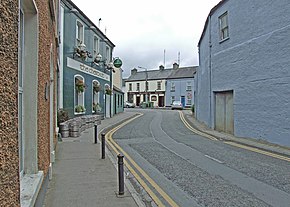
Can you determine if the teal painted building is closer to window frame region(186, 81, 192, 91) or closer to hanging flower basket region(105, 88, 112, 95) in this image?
hanging flower basket region(105, 88, 112, 95)

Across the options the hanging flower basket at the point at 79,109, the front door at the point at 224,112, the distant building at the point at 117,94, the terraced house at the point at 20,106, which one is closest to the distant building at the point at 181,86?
the distant building at the point at 117,94

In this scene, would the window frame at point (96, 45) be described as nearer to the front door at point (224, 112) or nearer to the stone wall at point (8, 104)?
the front door at point (224, 112)

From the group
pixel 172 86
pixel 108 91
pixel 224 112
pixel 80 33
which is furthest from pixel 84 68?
pixel 172 86

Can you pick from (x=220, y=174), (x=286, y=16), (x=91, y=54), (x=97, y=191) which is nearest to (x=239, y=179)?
(x=220, y=174)

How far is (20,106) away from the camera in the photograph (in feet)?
14.8

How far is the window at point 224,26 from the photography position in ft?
60.5

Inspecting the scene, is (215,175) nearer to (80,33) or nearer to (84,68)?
(84,68)

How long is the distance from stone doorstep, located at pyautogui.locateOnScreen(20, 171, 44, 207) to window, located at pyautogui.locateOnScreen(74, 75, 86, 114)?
604 inches

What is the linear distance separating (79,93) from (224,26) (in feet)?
33.3

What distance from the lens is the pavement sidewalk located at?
5820 millimetres

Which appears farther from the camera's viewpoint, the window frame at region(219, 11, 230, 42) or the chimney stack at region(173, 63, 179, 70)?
the chimney stack at region(173, 63, 179, 70)

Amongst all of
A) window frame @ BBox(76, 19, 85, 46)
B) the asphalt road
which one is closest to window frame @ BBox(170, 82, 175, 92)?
window frame @ BBox(76, 19, 85, 46)

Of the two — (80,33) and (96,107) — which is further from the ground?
(80,33)

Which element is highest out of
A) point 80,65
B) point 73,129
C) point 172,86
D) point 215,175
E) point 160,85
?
point 160,85
